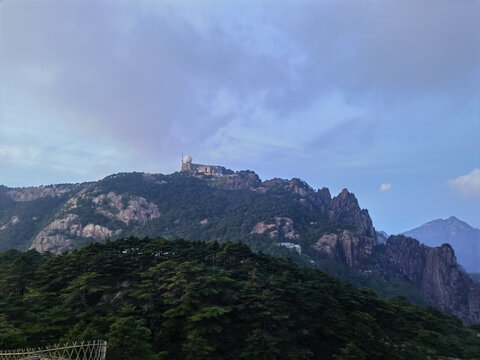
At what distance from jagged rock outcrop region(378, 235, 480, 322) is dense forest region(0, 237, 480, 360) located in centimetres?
9723

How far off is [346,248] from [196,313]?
373 feet

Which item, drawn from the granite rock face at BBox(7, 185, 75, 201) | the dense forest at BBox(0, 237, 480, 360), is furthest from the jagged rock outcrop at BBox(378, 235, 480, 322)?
the granite rock face at BBox(7, 185, 75, 201)

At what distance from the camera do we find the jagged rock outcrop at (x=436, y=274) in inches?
4702

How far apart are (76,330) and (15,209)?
187325 millimetres

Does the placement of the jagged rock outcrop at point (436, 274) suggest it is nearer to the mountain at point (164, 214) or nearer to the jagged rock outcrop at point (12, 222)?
the mountain at point (164, 214)

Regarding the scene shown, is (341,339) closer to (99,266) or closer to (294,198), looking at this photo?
(99,266)

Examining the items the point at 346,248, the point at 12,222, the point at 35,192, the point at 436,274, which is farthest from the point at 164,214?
the point at 436,274

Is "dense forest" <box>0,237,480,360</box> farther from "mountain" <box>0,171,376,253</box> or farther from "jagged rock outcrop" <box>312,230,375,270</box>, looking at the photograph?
"mountain" <box>0,171,376,253</box>

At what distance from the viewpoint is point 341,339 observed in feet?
101

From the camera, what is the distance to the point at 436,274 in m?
130

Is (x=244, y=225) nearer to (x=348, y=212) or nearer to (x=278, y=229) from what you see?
(x=278, y=229)

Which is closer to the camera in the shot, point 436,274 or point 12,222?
point 436,274

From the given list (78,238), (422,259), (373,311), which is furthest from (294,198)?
(373,311)

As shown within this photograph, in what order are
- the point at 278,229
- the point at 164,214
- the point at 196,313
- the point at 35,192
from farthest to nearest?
the point at 35,192 < the point at 164,214 < the point at 278,229 < the point at 196,313
